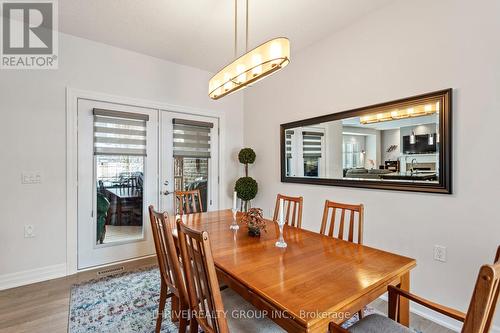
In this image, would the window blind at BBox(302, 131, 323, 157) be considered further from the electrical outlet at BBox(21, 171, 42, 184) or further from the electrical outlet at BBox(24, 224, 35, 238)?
the electrical outlet at BBox(24, 224, 35, 238)

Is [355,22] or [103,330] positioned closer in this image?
[103,330]

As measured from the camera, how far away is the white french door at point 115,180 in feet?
9.98

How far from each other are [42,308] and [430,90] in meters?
3.92

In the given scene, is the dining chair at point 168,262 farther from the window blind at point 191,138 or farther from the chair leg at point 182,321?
the window blind at point 191,138

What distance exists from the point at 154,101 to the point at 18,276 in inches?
99.5

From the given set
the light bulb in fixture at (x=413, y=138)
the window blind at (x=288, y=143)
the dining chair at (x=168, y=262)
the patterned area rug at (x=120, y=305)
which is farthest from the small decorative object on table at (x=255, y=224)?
the window blind at (x=288, y=143)

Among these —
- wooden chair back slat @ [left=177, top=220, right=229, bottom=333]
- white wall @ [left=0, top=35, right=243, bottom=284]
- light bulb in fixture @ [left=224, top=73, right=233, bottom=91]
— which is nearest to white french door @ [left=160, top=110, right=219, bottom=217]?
white wall @ [left=0, top=35, right=243, bottom=284]

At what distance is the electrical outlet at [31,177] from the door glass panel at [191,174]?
1.57 m

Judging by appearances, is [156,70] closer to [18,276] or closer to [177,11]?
[177,11]

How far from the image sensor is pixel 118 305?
7.36ft

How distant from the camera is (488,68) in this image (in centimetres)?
184

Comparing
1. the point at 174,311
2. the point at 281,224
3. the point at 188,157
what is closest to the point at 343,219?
the point at 281,224

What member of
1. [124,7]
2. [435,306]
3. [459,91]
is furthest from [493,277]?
[124,7]

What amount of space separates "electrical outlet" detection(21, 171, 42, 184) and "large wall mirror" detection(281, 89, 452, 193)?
3.02m
